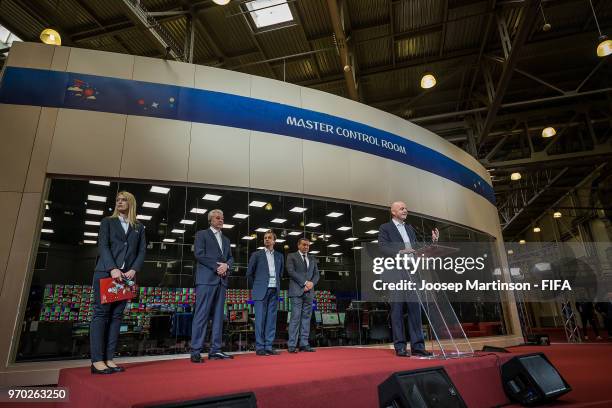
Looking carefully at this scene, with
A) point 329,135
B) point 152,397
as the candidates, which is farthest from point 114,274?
point 329,135

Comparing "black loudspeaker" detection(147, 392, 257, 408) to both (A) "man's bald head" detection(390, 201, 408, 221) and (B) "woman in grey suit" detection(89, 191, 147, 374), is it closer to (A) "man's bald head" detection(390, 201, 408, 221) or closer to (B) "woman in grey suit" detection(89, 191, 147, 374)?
(B) "woman in grey suit" detection(89, 191, 147, 374)

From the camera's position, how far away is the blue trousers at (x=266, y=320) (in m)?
4.16

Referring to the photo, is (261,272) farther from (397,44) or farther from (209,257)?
(397,44)

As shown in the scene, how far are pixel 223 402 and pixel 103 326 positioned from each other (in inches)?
79.3

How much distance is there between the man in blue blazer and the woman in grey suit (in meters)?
1.55

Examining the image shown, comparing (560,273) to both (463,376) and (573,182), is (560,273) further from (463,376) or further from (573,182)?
(463,376)

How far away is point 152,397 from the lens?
1527 mm

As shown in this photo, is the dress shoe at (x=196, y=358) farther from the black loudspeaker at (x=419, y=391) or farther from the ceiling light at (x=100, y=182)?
the ceiling light at (x=100, y=182)

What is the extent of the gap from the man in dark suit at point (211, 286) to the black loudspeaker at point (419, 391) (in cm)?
219

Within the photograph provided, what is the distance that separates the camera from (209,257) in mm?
3723

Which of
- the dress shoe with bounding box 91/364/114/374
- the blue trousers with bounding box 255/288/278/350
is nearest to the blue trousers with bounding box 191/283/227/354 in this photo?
the blue trousers with bounding box 255/288/278/350

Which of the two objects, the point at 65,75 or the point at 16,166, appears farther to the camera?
the point at 65,75

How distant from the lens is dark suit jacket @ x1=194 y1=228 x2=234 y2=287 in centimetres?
366

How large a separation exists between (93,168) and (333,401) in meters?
4.52
